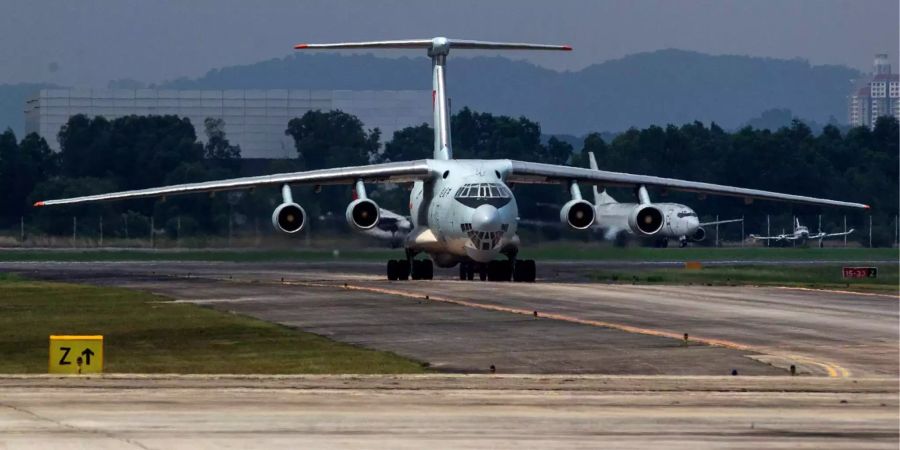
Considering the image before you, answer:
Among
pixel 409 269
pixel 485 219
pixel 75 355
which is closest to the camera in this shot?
pixel 75 355

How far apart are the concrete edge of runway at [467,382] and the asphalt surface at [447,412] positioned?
0.8 inches

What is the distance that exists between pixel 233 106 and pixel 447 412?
9638 centimetres

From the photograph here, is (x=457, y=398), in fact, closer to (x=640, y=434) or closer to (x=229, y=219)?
(x=640, y=434)

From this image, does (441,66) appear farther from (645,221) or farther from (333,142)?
(333,142)

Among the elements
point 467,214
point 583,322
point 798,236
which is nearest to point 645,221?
point 467,214

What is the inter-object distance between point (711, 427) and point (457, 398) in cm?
296

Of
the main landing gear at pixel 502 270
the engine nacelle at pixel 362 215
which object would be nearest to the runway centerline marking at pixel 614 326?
the engine nacelle at pixel 362 215

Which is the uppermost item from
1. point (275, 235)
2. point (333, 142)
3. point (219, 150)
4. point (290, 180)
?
point (333, 142)

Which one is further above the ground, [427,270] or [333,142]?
[333,142]

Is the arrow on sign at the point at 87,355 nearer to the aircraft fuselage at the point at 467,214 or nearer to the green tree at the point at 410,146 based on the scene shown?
the aircraft fuselage at the point at 467,214

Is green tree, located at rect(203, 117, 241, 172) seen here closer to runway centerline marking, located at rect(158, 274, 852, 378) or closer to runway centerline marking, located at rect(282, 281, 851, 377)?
runway centerline marking, located at rect(158, 274, 852, 378)

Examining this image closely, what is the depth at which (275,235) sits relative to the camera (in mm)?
50500

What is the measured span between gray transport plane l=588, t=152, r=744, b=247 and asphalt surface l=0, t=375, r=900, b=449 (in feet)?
76.8

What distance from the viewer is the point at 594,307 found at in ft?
95.9
